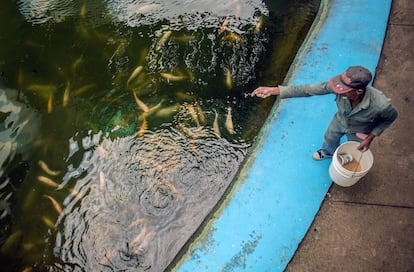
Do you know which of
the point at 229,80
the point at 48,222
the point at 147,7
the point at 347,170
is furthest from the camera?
the point at 147,7

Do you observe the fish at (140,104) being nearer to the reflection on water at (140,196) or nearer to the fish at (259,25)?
the reflection on water at (140,196)

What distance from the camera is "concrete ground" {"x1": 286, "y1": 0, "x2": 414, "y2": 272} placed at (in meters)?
3.54

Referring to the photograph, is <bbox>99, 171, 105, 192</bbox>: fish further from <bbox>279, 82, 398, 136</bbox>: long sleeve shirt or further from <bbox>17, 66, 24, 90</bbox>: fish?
<bbox>279, 82, 398, 136</bbox>: long sleeve shirt

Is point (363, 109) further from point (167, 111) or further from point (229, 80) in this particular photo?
point (167, 111)

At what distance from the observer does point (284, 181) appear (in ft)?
13.3

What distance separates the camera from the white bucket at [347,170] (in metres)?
3.58

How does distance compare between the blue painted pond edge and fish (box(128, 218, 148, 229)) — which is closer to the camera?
the blue painted pond edge

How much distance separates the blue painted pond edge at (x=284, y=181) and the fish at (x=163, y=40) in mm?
1964

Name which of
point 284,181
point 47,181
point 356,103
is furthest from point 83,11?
point 356,103

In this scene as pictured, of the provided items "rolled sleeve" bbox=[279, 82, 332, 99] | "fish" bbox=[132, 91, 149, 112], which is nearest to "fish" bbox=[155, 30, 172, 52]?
"fish" bbox=[132, 91, 149, 112]

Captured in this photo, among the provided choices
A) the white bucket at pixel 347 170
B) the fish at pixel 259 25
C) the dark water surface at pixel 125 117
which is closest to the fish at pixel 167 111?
the dark water surface at pixel 125 117

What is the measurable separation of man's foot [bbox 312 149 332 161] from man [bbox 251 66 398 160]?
375 millimetres

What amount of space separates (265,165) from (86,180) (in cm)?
211

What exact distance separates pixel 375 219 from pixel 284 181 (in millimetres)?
950
